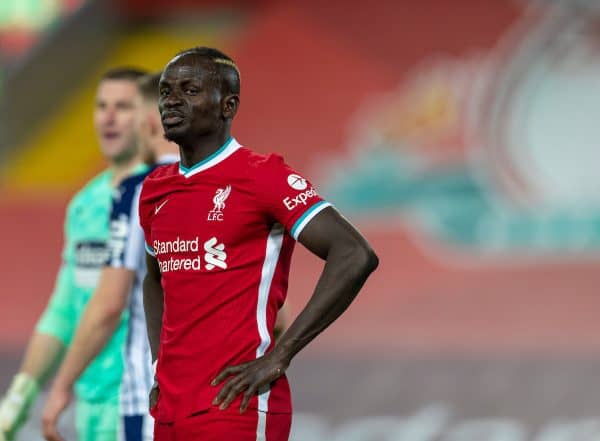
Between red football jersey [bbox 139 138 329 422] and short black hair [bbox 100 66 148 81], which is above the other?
Answer: short black hair [bbox 100 66 148 81]

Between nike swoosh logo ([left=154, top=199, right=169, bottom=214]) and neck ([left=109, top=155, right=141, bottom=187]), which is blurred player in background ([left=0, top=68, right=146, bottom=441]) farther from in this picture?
nike swoosh logo ([left=154, top=199, right=169, bottom=214])

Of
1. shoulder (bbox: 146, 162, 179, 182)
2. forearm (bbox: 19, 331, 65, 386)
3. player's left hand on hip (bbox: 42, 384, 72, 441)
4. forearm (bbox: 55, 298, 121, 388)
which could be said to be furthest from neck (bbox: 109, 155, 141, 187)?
shoulder (bbox: 146, 162, 179, 182)

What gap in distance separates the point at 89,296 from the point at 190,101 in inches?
71.4

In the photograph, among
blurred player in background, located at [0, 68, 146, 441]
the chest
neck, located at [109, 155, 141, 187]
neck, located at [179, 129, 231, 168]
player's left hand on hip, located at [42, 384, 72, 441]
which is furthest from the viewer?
neck, located at [109, 155, 141, 187]

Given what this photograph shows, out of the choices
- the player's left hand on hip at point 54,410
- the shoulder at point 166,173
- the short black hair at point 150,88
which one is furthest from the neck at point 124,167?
the shoulder at point 166,173

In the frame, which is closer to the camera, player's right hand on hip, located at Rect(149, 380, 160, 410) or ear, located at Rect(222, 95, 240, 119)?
ear, located at Rect(222, 95, 240, 119)

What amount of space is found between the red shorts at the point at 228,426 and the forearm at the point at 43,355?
5.67ft

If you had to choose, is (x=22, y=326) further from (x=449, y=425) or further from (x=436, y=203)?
(x=449, y=425)

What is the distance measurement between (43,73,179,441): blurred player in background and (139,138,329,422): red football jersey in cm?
106

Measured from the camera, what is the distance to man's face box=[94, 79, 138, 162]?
5195mm

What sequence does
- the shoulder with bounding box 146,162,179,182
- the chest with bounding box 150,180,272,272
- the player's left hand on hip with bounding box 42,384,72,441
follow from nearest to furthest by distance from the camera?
the chest with bounding box 150,180,272,272
the shoulder with bounding box 146,162,179,182
the player's left hand on hip with bounding box 42,384,72,441

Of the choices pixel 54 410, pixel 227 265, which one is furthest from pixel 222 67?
pixel 54 410

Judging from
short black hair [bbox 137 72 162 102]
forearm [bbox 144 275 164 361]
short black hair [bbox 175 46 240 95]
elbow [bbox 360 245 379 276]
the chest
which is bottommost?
forearm [bbox 144 275 164 361]

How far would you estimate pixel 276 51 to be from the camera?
1405 centimetres
